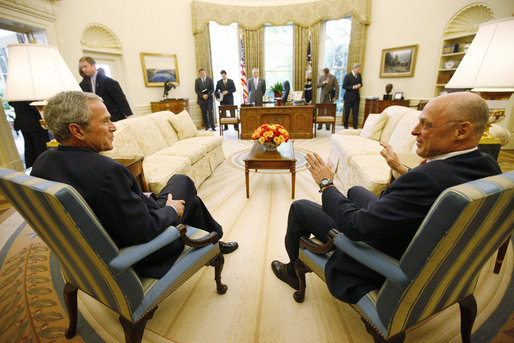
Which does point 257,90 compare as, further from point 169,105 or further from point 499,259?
point 499,259

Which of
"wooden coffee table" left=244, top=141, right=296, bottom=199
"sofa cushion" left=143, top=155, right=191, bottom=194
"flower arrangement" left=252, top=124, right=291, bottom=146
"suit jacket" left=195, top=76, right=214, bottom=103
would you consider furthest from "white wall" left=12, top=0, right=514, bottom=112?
"wooden coffee table" left=244, top=141, right=296, bottom=199

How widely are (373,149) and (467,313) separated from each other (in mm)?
2249

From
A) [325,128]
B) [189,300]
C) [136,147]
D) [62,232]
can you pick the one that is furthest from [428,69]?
[62,232]

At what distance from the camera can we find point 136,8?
5973 millimetres

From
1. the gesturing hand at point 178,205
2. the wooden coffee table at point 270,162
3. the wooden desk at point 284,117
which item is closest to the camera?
the gesturing hand at point 178,205

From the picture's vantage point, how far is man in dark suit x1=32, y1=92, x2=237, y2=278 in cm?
95

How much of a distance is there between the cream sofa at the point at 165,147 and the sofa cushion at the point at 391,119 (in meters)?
2.64

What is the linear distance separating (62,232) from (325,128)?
6946 mm

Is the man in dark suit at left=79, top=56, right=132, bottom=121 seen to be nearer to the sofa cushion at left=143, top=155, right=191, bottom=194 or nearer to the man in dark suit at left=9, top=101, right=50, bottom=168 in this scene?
the man in dark suit at left=9, top=101, right=50, bottom=168

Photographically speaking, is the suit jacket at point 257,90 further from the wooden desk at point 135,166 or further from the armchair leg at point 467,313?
the armchair leg at point 467,313

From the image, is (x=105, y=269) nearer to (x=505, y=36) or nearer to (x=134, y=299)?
(x=134, y=299)

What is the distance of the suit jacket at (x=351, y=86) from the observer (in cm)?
642

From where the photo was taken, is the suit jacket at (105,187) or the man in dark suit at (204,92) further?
the man in dark suit at (204,92)

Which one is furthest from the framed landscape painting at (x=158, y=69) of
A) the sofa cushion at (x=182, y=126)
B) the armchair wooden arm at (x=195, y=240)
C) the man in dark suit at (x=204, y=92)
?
the armchair wooden arm at (x=195, y=240)
